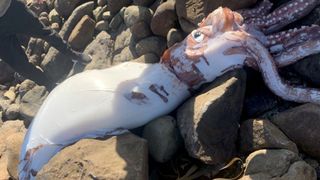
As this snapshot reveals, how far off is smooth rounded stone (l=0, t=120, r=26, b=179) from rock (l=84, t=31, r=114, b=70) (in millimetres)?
934

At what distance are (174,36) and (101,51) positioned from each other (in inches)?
45.3

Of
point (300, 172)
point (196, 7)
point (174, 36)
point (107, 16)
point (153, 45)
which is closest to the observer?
point (300, 172)

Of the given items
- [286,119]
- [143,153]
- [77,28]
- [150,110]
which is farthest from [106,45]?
[286,119]

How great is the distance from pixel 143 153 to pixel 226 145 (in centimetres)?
57

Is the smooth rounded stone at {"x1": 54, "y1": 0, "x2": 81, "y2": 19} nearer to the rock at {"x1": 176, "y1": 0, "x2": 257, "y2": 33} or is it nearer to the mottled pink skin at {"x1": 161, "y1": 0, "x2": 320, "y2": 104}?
the rock at {"x1": 176, "y1": 0, "x2": 257, "y2": 33}

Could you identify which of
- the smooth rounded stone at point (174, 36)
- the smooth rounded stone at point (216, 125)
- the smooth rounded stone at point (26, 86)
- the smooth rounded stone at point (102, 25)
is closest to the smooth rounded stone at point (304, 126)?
the smooth rounded stone at point (216, 125)

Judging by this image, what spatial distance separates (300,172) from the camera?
10.3ft

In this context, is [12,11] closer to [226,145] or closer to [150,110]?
[150,110]

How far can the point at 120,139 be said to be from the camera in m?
3.60

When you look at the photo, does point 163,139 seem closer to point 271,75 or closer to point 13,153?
point 271,75

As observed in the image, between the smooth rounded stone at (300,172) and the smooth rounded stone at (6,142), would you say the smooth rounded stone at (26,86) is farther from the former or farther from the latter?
the smooth rounded stone at (300,172)

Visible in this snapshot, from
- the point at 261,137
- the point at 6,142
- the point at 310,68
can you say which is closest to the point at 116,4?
A: the point at 6,142

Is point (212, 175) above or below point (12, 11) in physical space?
below

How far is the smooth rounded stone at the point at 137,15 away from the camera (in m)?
4.58
